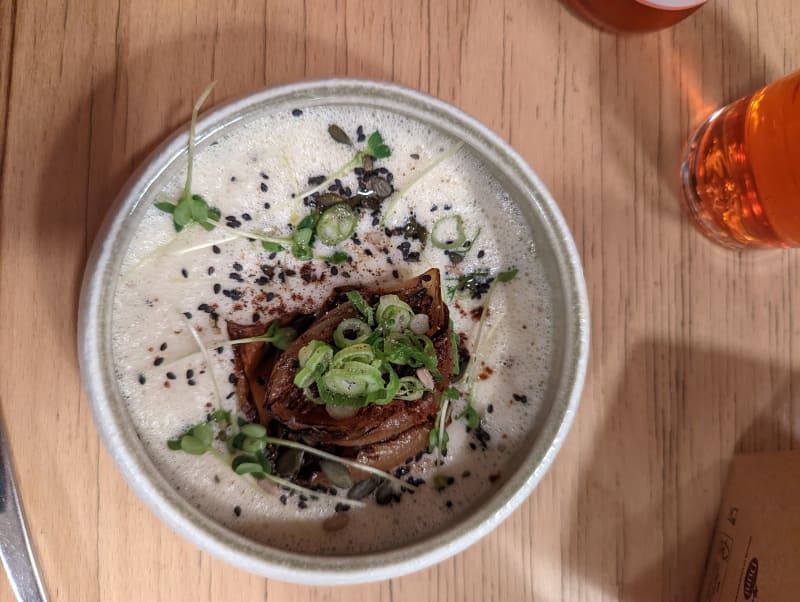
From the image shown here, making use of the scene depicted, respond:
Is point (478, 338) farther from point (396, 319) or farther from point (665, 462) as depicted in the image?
point (665, 462)

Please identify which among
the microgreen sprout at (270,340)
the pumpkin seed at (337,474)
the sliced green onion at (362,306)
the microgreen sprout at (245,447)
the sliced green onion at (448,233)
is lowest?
the pumpkin seed at (337,474)

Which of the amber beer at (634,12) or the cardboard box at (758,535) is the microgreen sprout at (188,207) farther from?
the cardboard box at (758,535)

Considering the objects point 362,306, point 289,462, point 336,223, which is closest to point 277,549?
point 289,462

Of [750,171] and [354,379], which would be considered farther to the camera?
[750,171]

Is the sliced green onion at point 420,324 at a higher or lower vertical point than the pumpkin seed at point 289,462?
higher

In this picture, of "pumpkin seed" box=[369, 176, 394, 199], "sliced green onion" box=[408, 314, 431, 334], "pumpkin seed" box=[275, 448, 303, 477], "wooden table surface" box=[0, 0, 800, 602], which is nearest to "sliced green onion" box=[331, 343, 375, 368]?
"sliced green onion" box=[408, 314, 431, 334]

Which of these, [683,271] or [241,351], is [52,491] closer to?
[241,351]

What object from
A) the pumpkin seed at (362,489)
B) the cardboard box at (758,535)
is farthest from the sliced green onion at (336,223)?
the cardboard box at (758,535)
